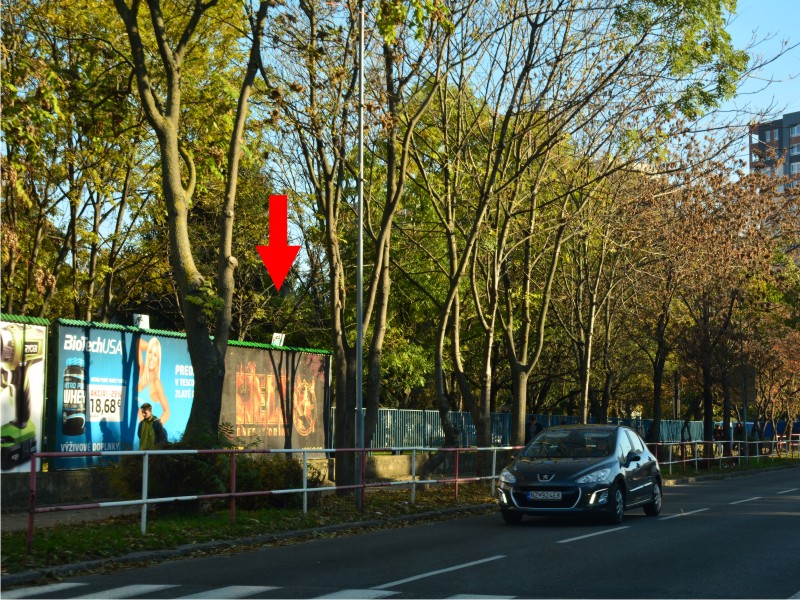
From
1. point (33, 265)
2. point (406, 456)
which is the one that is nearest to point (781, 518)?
point (406, 456)

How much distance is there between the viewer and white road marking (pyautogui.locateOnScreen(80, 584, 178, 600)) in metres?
10.0

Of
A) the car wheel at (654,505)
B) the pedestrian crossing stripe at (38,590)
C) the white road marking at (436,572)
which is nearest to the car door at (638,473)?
the car wheel at (654,505)

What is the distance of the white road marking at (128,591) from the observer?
32.8 ft

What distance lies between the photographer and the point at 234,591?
33.3 ft

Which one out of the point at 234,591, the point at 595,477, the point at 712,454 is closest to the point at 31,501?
the point at 234,591

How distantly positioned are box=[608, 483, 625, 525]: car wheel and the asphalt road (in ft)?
1.12

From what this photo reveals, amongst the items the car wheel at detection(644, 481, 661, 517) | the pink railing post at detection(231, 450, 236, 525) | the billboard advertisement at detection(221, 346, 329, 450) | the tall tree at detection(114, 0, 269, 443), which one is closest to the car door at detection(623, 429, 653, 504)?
the car wheel at detection(644, 481, 661, 517)

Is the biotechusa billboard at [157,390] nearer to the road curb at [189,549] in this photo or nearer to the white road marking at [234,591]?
the road curb at [189,549]

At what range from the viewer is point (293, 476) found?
1738 cm

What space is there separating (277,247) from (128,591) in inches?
1064

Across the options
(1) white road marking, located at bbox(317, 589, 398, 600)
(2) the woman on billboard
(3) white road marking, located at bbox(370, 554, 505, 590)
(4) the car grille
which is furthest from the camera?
(2) the woman on billboard

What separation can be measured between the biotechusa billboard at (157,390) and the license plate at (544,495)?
15.0ft

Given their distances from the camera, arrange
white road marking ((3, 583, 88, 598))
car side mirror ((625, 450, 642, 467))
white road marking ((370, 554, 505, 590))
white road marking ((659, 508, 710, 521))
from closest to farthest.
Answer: white road marking ((3, 583, 88, 598))
white road marking ((370, 554, 505, 590))
car side mirror ((625, 450, 642, 467))
white road marking ((659, 508, 710, 521))

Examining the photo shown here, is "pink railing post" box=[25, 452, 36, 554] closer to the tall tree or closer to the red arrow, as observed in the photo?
the tall tree
